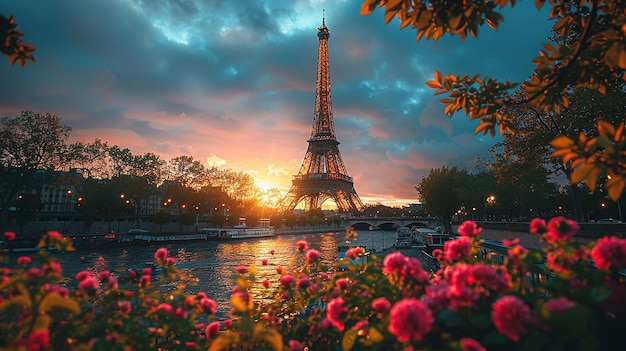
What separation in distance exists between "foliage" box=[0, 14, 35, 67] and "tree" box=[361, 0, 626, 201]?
12.7ft

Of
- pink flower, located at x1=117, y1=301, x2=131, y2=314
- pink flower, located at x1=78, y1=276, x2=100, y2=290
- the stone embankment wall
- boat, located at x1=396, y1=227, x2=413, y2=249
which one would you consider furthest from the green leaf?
boat, located at x1=396, y1=227, x2=413, y2=249

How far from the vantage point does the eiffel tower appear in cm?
11331

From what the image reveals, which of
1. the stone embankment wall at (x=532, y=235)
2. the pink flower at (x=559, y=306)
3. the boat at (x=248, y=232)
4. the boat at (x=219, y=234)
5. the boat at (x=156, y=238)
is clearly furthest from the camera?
the boat at (x=248, y=232)

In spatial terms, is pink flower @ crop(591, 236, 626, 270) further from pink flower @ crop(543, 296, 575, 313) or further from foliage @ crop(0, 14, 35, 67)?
foliage @ crop(0, 14, 35, 67)

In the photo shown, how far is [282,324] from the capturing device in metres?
5.08

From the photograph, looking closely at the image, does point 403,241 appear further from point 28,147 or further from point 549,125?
point 28,147

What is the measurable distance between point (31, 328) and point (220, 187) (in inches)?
3368

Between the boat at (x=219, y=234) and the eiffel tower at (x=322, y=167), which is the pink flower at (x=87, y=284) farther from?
the eiffel tower at (x=322, y=167)

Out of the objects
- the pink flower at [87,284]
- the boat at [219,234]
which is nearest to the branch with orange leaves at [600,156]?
the pink flower at [87,284]

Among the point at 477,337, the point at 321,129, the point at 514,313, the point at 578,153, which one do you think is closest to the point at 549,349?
the point at 514,313

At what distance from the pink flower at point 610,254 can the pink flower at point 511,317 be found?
44.9 inches

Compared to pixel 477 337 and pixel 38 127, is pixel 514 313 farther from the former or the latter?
pixel 38 127

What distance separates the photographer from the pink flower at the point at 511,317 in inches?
92.0

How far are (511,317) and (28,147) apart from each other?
56118 mm
